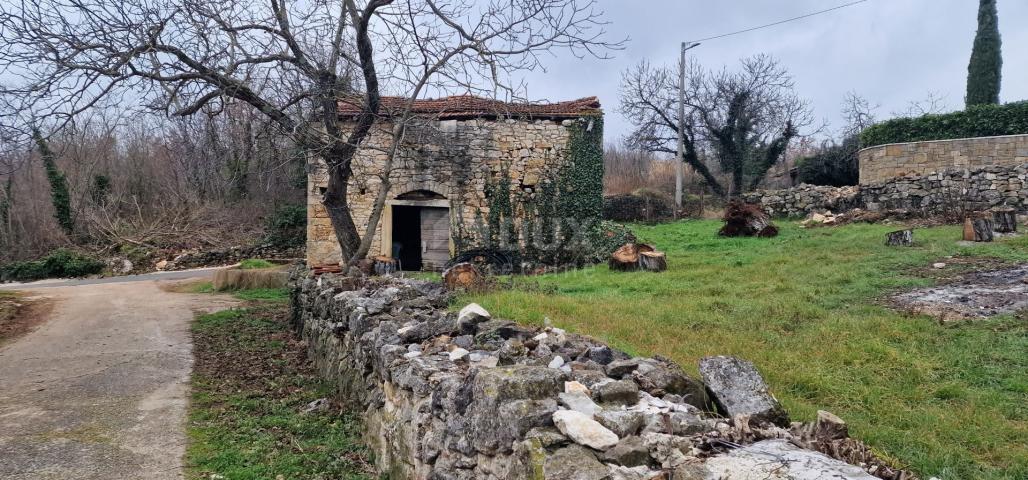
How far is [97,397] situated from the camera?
6.76 metres

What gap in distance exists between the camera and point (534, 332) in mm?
4590

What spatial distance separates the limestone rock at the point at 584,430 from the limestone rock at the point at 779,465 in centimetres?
42

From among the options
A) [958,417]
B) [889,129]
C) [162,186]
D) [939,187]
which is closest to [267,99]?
[958,417]

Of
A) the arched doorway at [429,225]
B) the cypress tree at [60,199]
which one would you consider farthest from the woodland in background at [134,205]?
the arched doorway at [429,225]

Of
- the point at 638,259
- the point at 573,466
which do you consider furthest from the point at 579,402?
the point at 638,259

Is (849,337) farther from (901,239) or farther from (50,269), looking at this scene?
(50,269)

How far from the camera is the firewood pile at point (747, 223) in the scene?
14.5 m

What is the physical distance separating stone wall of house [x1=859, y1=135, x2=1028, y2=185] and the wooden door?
12.7 metres

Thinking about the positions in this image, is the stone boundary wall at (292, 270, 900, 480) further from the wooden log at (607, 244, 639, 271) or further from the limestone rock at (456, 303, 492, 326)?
the wooden log at (607, 244, 639, 271)

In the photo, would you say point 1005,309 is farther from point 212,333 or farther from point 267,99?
point 212,333

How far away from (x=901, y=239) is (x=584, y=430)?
10212mm

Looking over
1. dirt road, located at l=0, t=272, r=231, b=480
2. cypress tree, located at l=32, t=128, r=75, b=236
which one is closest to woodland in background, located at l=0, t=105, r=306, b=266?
cypress tree, located at l=32, t=128, r=75, b=236

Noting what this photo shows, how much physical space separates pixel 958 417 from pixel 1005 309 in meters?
3.27

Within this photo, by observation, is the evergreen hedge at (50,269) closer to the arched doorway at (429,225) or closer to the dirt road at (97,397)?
the dirt road at (97,397)
